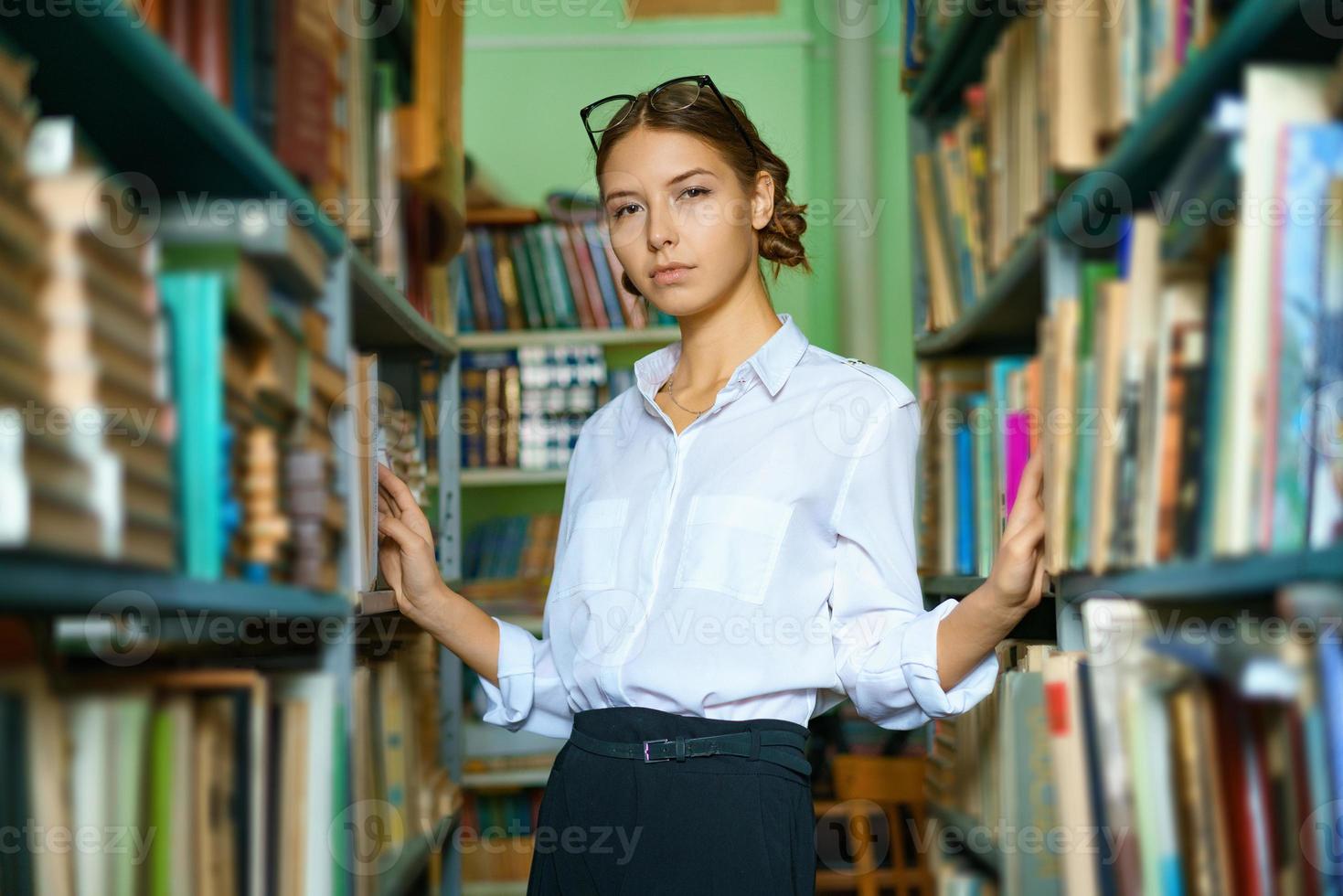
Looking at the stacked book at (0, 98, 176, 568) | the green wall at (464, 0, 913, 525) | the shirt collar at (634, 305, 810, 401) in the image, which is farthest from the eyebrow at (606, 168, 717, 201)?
the green wall at (464, 0, 913, 525)

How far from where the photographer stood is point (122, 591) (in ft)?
2.48

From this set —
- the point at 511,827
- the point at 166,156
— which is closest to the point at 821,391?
the point at 166,156

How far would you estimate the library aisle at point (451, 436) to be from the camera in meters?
0.70

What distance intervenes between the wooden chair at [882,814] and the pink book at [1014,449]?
1.29 m

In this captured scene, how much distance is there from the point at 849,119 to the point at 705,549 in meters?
2.45

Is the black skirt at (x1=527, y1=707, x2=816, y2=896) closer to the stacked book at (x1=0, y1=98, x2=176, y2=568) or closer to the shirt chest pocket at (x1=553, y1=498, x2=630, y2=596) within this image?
the shirt chest pocket at (x1=553, y1=498, x2=630, y2=596)

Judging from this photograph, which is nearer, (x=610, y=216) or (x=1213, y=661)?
(x=1213, y=661)

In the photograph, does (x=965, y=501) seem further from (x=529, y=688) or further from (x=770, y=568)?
(x=529, y=688)

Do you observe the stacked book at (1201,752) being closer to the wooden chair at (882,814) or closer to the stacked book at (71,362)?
the stacked book at (71,362)

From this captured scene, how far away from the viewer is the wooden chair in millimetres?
2777

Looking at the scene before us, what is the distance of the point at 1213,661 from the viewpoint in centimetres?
73

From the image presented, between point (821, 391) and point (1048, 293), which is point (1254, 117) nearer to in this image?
point (1048, 293)

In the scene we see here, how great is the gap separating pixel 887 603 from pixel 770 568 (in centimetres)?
15

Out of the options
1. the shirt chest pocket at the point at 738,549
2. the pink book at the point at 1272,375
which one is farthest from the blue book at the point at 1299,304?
the shirt chest pocket at the point at 738,549
